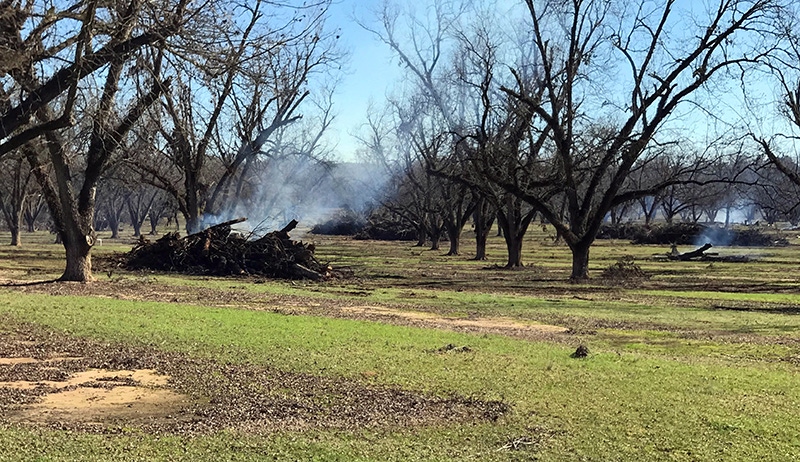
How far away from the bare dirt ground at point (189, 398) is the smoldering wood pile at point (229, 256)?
1614cm

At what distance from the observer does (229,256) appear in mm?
26297

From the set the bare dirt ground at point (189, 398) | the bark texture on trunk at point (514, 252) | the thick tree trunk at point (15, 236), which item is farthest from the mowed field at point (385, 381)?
the thick tree trunk at point (15, 236)

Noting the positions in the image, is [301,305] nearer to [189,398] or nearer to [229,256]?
[189,398]

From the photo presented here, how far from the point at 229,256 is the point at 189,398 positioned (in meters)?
19.1

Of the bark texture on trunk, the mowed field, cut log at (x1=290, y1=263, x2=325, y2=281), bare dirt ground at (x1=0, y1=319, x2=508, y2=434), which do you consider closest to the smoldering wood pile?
cut log at (x1=290, y1=263, x2=325, y2=281)

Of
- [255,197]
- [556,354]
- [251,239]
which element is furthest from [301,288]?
[255,197]

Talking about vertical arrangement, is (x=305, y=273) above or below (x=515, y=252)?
below

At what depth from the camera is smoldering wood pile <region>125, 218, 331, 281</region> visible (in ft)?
85.0

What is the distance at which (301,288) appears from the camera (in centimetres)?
2212

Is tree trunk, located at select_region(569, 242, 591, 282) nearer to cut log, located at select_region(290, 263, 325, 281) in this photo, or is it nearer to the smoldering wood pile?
the smoldering wood pile

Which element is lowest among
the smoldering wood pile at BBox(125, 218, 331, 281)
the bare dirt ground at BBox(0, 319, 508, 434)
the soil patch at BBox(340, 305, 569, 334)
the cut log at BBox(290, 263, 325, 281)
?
the soil patch at BBox(340, 305, 569, 334)

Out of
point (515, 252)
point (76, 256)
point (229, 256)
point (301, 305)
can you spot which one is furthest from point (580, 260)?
point (76, 256)

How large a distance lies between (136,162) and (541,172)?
16.0 metres

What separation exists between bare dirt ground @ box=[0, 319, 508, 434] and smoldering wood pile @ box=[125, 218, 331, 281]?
16.1 metres
